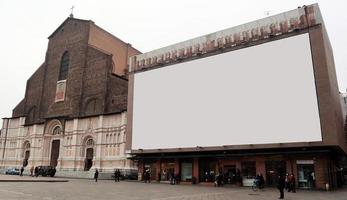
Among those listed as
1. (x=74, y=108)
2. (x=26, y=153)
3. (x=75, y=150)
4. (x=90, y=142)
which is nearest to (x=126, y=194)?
(x=90, y=142)

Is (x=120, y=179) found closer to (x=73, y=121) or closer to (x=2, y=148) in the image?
(x=73, y=121)

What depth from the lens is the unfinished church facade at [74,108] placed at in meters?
40.3

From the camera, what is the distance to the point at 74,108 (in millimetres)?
44969

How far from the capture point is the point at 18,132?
5012cm

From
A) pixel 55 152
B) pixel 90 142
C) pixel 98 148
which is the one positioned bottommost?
pixel 55 152

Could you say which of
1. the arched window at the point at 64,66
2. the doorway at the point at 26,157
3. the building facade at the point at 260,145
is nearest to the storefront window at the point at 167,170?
the building facade at the point at 260,145

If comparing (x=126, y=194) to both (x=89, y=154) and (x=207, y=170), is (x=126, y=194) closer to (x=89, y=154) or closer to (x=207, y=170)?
(x=207, y=170)

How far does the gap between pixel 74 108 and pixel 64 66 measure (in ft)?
28.7

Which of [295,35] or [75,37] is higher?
[75,37]

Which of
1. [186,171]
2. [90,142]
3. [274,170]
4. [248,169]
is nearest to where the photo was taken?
[274,170]

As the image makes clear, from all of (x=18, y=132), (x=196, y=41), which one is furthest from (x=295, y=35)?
(x=18, y=132)

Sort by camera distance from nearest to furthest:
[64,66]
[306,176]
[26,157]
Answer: [306,176], [26,157], [64,66]

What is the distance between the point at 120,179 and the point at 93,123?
964 centimetres

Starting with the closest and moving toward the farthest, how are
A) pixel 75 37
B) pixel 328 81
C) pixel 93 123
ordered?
pixel 328 81
pixel 93 123
pixel 75 37
